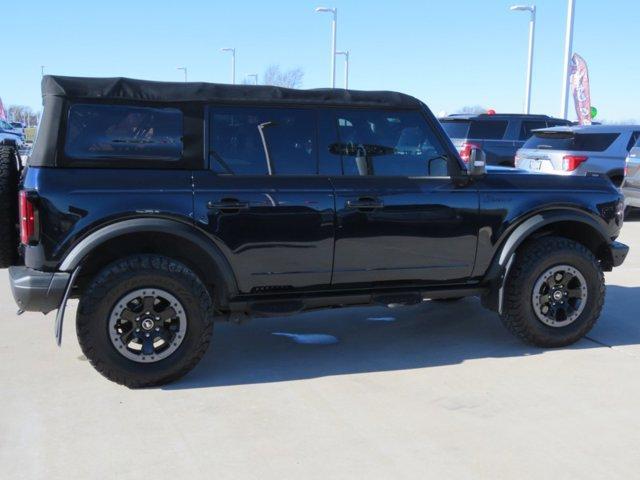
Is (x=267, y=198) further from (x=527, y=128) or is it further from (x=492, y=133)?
(x=527, y=128)

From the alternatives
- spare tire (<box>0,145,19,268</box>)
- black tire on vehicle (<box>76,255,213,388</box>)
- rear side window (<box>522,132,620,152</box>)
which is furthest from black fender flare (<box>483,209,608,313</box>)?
rear side window (<box>522,132,620,152</box>)

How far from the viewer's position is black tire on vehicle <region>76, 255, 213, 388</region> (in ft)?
13.3

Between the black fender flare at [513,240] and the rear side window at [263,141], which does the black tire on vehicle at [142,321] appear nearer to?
the rear side window at [263,141]

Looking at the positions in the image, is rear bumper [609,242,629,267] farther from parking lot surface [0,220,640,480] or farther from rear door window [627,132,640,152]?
rear door window [627,132,640,152]

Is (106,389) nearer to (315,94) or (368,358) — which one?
A: (368,358)

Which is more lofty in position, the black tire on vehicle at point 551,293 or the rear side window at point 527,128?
the rear side window at point 527,128

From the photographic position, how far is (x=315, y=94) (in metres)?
4.60

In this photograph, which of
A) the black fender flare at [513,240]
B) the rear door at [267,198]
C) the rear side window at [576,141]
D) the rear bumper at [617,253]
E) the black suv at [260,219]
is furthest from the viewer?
the rear side window at [576,141]

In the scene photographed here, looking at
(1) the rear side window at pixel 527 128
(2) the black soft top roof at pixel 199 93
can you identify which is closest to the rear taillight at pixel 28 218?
(2) the black soft top roof at pixel 199 93

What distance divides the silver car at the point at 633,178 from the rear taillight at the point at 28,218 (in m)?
10.3

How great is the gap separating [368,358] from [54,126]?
2563 millimetres

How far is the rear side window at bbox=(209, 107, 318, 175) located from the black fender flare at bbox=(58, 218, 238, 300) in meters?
0.45

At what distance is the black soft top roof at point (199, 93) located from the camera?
13.5ft

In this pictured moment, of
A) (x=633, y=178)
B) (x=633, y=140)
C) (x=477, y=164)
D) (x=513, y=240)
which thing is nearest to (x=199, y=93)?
(x=477, y=164)
